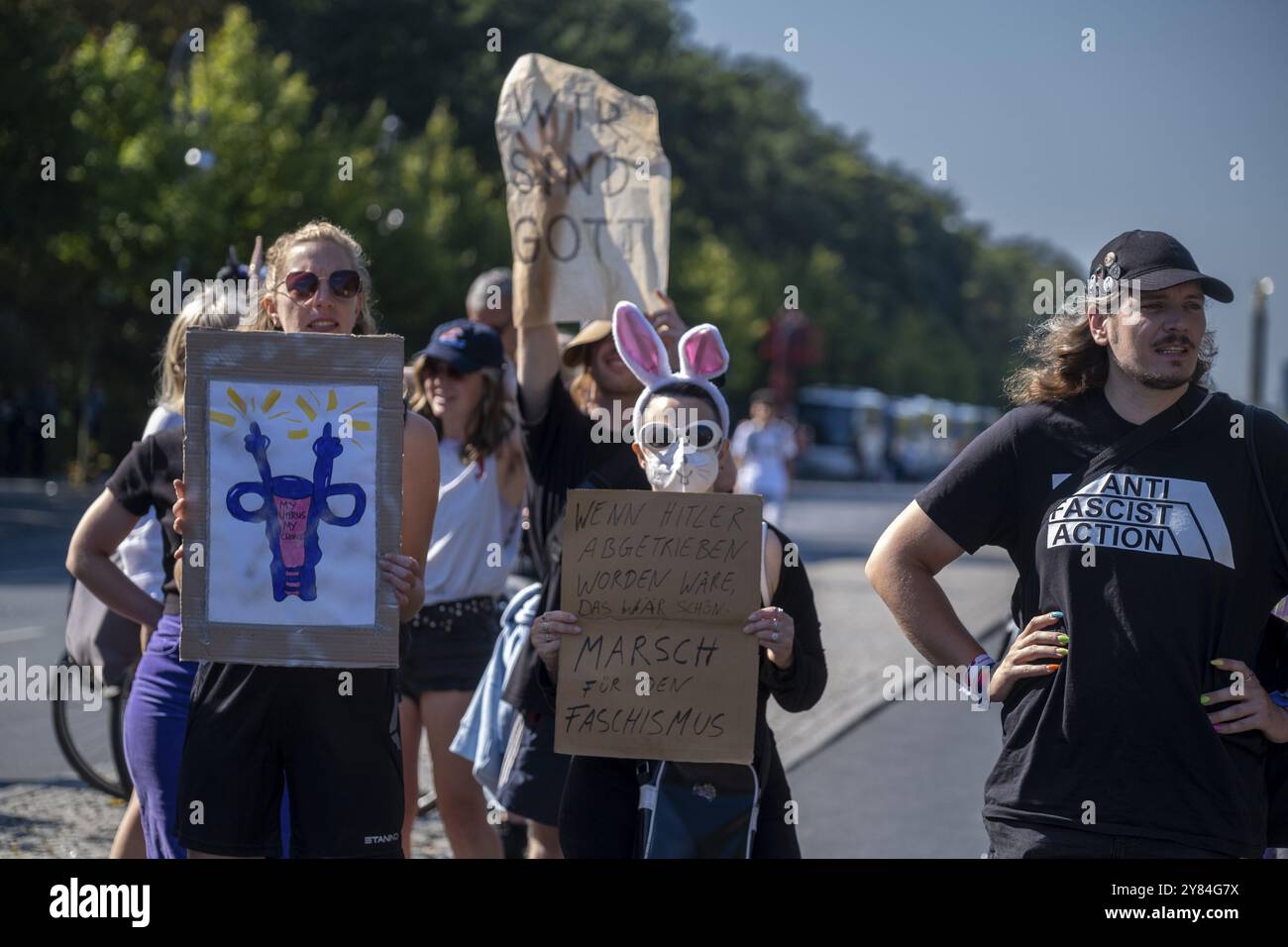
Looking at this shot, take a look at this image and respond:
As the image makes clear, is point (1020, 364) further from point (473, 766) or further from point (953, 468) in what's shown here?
point (473, 766)

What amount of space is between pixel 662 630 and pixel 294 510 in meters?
0.84

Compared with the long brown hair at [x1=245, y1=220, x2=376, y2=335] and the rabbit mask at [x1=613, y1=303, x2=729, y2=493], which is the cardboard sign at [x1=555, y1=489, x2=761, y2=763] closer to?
the rabbit mask at [x1=613, y1=303, x2=729, y2=493]

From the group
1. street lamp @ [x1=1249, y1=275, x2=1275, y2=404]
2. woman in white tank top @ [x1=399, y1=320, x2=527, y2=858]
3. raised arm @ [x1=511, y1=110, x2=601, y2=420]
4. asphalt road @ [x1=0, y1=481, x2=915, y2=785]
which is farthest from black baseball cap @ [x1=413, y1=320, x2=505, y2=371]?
street lamp @ [x1=1249, y1=275, x2=1275, y2=404]

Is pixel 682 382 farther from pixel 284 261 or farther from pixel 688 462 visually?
pixel 284 261

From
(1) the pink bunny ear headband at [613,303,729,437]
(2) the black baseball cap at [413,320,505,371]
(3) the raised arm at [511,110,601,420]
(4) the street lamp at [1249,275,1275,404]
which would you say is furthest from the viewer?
(4) the street lamp at [1249,275,1275,404]

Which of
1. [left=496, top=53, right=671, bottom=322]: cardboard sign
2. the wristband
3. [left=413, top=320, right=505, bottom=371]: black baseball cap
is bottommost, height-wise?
the wristband

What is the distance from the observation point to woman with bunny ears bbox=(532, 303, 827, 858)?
12.4ft

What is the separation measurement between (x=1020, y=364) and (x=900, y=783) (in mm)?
4476

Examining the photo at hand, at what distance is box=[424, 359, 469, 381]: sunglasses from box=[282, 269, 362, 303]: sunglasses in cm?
171

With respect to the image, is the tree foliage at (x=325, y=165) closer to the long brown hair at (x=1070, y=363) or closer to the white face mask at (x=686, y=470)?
the long brown hair at (x=1070, y=363)

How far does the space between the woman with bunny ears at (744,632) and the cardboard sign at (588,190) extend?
2.77 feet

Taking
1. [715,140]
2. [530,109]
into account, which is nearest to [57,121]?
[530,109]

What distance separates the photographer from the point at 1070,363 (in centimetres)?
348
